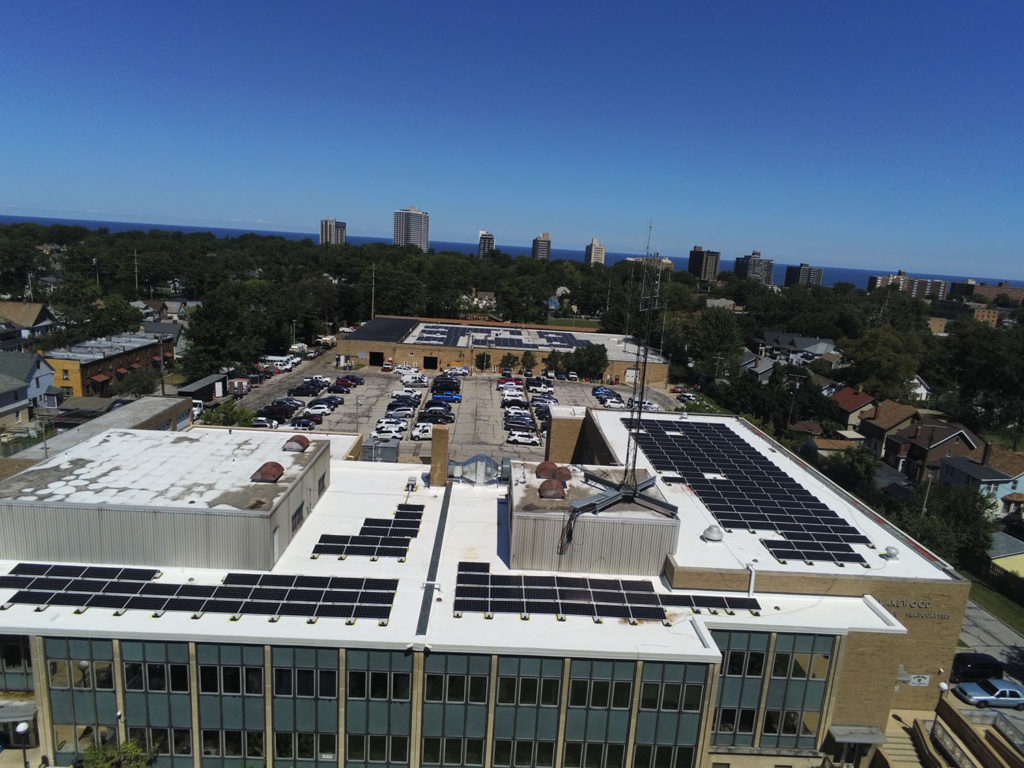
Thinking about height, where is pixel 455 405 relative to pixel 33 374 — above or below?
below

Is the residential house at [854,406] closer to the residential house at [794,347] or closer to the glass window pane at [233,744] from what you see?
the residential house at [794,347]

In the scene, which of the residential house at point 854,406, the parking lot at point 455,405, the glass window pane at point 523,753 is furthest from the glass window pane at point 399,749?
the residential house at point 854,406

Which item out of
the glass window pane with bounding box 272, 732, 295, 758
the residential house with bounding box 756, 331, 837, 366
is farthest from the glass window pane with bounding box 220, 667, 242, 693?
the residential house with bounding box 756, 331, 837, 366

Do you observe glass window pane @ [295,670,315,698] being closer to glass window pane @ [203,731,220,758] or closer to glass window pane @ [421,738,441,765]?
glass window pane @ [421,738,441,765]

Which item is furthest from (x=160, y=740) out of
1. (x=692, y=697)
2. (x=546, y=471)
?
(x=692, y=697)

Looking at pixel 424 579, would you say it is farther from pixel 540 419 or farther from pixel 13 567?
pixel 540 419

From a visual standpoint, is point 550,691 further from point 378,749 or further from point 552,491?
point 552,491
